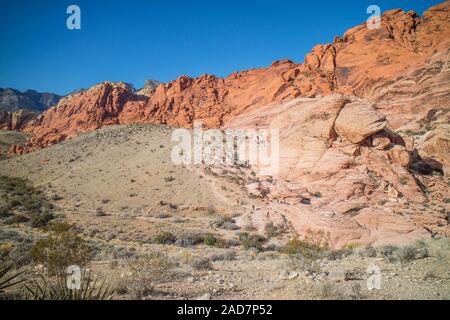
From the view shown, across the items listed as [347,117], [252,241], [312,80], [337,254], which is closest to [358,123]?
[347,117]

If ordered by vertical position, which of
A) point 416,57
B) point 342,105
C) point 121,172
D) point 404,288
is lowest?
point 404,288

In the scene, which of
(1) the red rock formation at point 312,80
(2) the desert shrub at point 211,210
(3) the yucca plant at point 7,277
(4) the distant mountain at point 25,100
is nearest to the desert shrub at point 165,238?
(2) the desert shrub at point 211,210

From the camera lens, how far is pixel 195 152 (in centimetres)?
3384

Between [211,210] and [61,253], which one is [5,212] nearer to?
[211,210]

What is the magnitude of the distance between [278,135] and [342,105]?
15.7 feet

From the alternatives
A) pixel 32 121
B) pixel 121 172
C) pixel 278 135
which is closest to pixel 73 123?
pixel 32 121

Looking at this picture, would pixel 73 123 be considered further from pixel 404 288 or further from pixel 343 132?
pixel 404 288

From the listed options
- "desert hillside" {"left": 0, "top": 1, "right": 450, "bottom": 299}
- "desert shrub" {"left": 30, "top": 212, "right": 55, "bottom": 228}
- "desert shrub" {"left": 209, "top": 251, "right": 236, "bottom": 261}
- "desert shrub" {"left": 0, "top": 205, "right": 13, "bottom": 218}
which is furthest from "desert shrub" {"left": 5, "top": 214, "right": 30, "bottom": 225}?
"desert shrub" {"left": 209, "top": 251, "right": 236, "bottom": 261}

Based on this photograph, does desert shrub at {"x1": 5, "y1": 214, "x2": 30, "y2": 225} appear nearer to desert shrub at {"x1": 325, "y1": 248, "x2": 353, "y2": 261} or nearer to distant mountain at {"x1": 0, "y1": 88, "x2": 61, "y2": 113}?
desert shrub at {"x1": 325, "y1": 248, "x2": 353, "y2": 261}

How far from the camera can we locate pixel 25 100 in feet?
448

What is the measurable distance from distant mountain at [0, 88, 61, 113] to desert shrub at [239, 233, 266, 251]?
120 m

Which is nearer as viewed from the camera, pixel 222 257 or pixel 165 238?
pixel 222 257

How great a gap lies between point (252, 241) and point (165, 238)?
4.29m

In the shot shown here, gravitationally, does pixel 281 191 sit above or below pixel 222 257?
above
